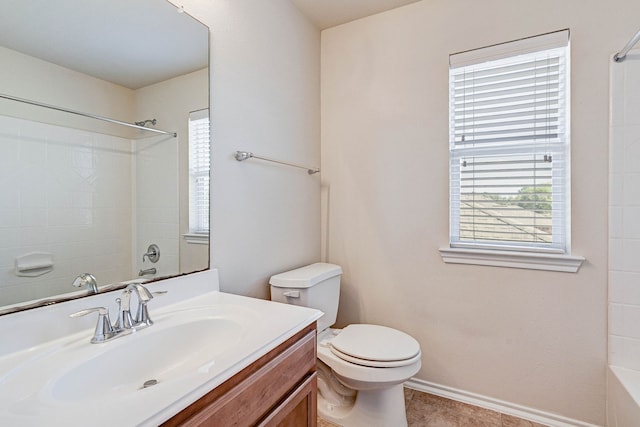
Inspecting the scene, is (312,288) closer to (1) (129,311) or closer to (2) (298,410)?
(2) (298,410)

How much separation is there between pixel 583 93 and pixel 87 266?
221cm

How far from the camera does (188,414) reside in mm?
641

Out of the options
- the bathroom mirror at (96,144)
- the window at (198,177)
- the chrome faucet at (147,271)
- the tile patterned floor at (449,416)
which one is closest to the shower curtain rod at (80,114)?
the bathroom mirror at (96,144)

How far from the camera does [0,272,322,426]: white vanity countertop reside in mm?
570

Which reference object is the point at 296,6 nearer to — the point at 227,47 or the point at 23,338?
the point at 227,47

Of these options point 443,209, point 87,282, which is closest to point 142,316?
point 87,282

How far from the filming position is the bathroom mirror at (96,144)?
834mm

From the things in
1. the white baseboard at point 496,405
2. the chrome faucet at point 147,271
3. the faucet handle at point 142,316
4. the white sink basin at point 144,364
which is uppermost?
the chrome faucet at point 147,271

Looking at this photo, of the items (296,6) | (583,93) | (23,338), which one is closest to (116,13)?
(23,338)

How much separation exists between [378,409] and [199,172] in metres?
1.39

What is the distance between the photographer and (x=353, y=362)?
55.6 inches

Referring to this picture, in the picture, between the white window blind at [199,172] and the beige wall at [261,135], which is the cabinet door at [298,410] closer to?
the beige wall at [261,135]

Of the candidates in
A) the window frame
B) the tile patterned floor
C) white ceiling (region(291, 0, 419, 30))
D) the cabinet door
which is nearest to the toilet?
the tile patterned floor

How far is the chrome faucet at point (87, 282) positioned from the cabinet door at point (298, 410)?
66cm
